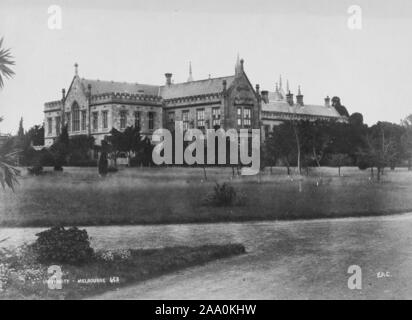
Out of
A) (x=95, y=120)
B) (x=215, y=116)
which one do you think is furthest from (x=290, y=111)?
(x=95, y=120)

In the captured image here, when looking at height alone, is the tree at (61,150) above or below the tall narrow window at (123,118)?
below

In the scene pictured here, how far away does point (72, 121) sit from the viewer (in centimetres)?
1856

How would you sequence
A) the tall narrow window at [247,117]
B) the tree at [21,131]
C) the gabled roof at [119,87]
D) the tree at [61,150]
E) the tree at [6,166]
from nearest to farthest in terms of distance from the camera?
the tree at [6,166]
the tree at [21,131]
the tree at [61,150]
the gabled roof at [119,87]
the tall narrow window at [247,117]

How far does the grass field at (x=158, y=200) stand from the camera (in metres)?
16.3

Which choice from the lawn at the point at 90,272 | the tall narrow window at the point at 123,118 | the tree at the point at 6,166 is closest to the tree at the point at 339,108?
the tall narrow window at the point at 123,118

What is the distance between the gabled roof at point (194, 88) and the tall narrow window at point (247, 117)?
4.40 feet

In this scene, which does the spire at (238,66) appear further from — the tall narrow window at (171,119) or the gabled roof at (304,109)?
the tall narrow window at (171,119)

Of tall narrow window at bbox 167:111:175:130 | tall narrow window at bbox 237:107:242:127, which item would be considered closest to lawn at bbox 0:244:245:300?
tall narrow window at bbox 167:111:175:130

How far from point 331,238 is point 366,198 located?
453 cm

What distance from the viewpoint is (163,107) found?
61.9 ft

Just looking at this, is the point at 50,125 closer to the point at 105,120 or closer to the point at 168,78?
the point at 105,120

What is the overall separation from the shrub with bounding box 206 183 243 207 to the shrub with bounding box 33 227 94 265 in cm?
570
